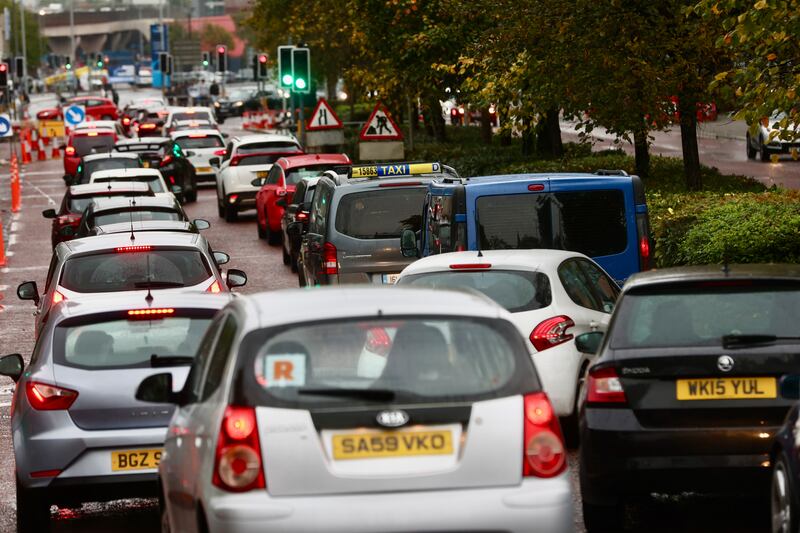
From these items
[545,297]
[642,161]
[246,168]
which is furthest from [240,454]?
[246,168]

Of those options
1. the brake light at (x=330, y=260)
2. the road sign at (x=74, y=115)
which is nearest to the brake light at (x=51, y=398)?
the brake light at (x=330, y=260)

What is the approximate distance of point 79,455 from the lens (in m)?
9.34

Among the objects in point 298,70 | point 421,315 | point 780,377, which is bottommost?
point 780,377

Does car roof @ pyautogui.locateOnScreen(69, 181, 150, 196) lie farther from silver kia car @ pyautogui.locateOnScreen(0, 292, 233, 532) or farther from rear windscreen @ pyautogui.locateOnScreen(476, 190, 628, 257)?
silver kia car @ pyautogui.locateOnScreen(0, 292, 233, 532)

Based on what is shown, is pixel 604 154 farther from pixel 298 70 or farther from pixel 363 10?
pixel 298 70

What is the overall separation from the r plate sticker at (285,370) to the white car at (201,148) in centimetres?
3862

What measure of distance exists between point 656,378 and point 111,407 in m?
2.93

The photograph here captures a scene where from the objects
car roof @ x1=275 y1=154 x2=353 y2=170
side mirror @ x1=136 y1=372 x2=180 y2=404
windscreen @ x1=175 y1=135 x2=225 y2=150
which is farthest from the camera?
windscreen @ x1=175 y1=135 x2=225 y2=150

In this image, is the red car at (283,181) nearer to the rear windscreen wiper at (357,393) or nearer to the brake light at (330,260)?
the brake light at (330,260)

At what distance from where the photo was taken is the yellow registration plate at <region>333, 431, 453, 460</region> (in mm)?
6449

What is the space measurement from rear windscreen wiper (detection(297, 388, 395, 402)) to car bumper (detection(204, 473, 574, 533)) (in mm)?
369

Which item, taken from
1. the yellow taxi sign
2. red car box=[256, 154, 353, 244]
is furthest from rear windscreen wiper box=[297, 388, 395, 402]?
red car box=[256, 154, 353, 244]

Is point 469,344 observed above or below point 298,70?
below

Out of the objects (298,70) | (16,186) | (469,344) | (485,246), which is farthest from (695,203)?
(16,186)
